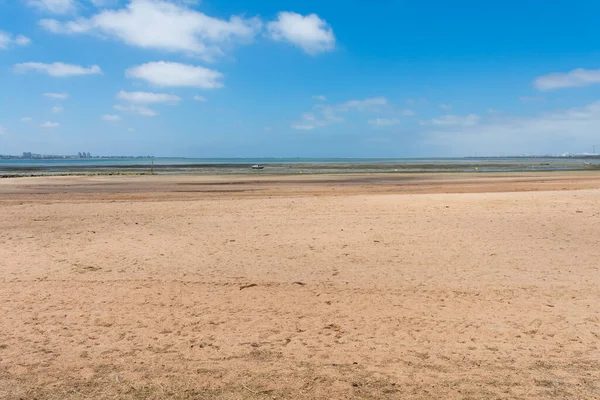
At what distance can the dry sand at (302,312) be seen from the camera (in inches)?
196

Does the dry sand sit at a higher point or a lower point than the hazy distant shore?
lower

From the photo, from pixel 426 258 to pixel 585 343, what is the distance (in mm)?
4529

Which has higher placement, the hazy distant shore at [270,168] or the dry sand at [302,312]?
the hazy distant shore at [270,168]

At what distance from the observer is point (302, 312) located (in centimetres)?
704

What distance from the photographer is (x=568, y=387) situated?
187 inches

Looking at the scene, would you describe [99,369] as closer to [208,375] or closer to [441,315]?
[208,375]

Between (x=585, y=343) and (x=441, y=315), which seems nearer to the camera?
(x=585, y=343)

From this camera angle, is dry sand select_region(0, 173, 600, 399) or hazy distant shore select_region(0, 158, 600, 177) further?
hazy distant shore select_region(0, 158, 600, 177)

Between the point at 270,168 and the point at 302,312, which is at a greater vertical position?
the point at 270,168

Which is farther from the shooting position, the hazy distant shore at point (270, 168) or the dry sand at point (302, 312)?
the hazy distant shore at point (270, 168)

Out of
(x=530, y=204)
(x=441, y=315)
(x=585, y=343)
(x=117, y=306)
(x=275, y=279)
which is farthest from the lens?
(x=530, y=204)

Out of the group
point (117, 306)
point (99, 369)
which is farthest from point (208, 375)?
point (117, 306)

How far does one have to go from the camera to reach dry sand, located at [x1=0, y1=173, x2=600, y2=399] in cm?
498

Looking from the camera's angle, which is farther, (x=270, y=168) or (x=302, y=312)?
(x=270, y=168)
